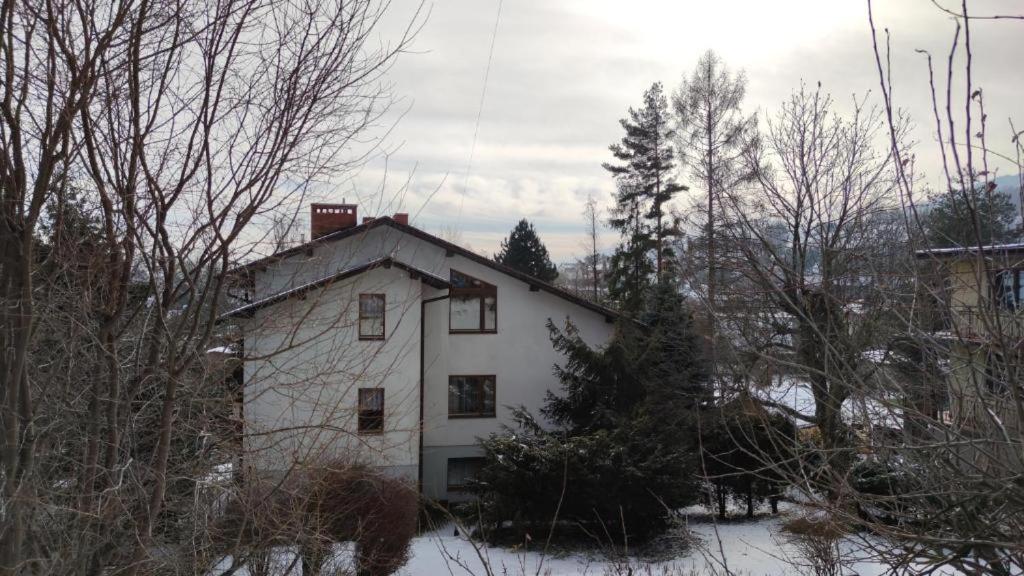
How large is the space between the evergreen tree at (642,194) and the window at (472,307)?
985 centimetres

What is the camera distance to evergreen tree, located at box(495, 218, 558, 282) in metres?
44.3

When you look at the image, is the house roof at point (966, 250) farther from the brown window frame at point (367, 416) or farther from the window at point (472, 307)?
the window at point (472, 307)

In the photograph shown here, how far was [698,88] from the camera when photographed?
2106cm

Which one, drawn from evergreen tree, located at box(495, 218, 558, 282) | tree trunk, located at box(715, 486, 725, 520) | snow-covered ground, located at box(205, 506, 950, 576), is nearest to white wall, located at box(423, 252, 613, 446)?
snow-covered ground, located at box(205, 506, 950, 576)

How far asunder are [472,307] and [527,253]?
77.1ft

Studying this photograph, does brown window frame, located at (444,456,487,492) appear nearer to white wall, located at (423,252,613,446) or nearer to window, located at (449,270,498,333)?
white wall, located at (423,252,613,446)

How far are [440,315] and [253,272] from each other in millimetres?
14943

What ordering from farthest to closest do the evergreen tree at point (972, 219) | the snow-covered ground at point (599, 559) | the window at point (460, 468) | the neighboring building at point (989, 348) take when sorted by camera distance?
the window at point (460, 468)
the snow-covered ground at point (599, 559)
the neighboring building at point (989, 348)
the evergreen tree at point (972, 219)

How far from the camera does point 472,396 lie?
2100 cm

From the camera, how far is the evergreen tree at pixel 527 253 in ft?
145

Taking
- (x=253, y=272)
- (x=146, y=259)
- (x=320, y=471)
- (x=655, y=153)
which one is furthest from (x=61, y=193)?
(x=655, y=153)

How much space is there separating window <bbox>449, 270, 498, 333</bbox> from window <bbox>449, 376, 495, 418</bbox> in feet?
4.53

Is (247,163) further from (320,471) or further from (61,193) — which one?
(320,471)

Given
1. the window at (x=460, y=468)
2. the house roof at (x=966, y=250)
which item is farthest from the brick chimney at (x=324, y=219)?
the window at (x=460, y=468)
